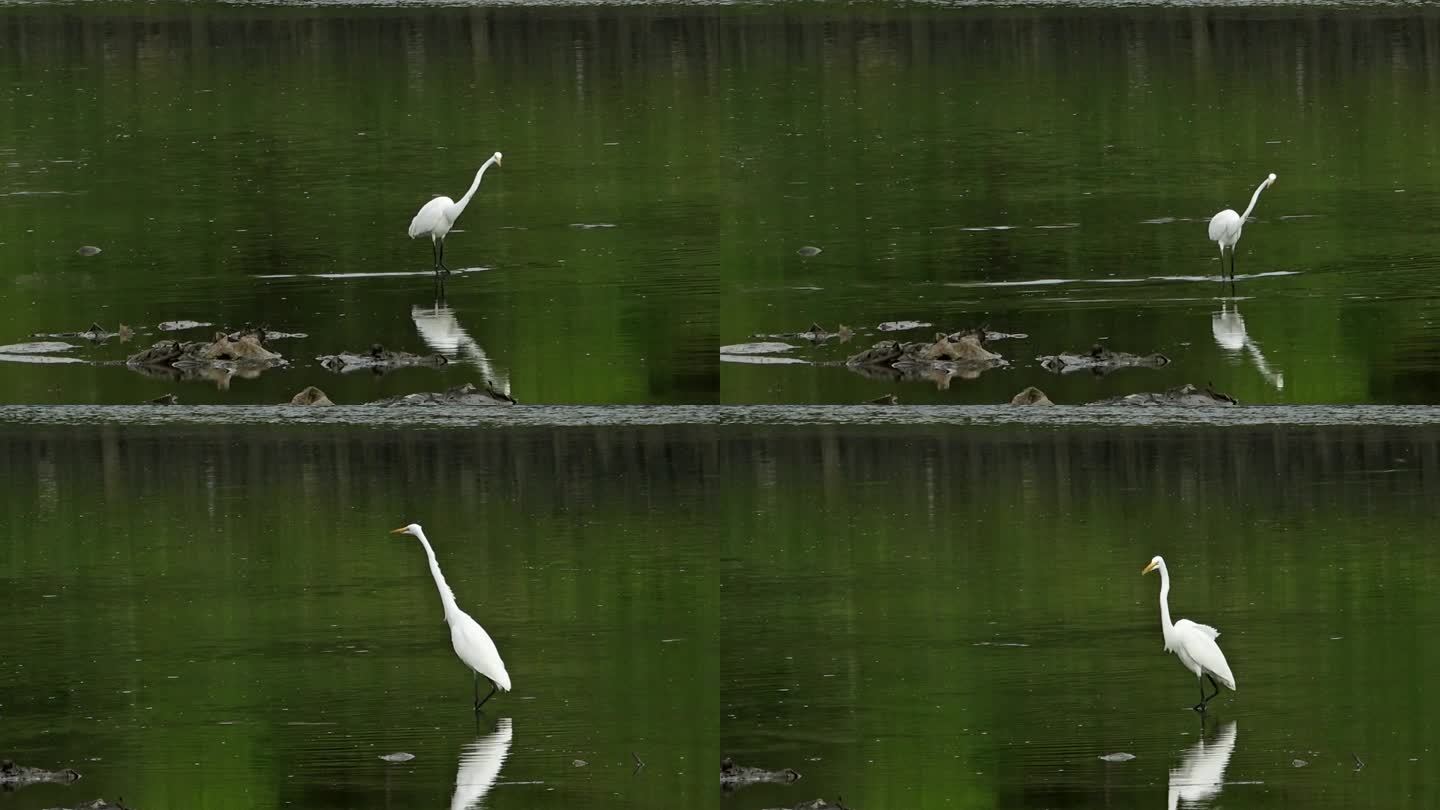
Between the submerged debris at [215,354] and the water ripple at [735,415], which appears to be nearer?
the water ripple at [735,415]

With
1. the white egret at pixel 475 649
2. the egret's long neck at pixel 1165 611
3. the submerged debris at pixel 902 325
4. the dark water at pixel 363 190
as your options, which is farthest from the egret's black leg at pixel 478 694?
the submerged debris at pixel 902 325

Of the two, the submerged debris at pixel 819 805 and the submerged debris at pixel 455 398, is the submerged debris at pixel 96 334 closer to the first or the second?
the submerged debris at pixel 455 398

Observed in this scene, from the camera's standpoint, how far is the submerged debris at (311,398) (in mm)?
24688

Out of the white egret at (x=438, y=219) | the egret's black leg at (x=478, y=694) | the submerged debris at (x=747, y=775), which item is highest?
the white egret at (x=438, y=219)

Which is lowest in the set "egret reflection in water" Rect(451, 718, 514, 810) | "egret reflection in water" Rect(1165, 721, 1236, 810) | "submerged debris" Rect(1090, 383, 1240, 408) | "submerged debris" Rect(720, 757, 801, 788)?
"egret reflection in water" Rect(1165, 721, 1236, 810)

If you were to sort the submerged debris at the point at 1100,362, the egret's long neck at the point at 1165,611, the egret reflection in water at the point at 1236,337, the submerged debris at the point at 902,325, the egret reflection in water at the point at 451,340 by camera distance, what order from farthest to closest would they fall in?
the submerged debris at the point at 902,325, the egret reflection in water at the point at 451,340, the submerged debris at the point at 1100,362, the egret reflection in water at the point at 1236,337, the egret's long neck at the point at 1165,611

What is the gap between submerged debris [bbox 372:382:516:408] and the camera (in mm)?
24328

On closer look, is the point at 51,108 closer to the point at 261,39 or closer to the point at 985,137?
the point at 261,39

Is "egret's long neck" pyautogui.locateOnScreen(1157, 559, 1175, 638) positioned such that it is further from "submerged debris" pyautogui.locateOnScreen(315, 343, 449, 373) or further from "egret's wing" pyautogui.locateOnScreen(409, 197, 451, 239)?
"egret's wing" pyautogui.locateOnScreen(409, 197, 451, 239)

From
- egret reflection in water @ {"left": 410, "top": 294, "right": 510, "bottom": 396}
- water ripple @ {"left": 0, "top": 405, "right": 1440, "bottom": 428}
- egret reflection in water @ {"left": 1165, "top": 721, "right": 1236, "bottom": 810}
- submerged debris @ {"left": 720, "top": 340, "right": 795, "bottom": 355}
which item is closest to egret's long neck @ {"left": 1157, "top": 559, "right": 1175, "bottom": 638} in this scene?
egret reflection in water @ {"left": 1165, "top": 721, "right": 1236, "bottom": 810}

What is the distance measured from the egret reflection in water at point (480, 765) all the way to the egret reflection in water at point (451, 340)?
936cm

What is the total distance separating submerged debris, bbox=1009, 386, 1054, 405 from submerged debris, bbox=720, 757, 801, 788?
31.2 ft

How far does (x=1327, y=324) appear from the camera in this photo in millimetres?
27594

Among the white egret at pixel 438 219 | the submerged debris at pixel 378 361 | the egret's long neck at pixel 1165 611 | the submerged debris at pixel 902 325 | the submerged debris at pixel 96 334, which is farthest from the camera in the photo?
the white egret at pixel 438 219
